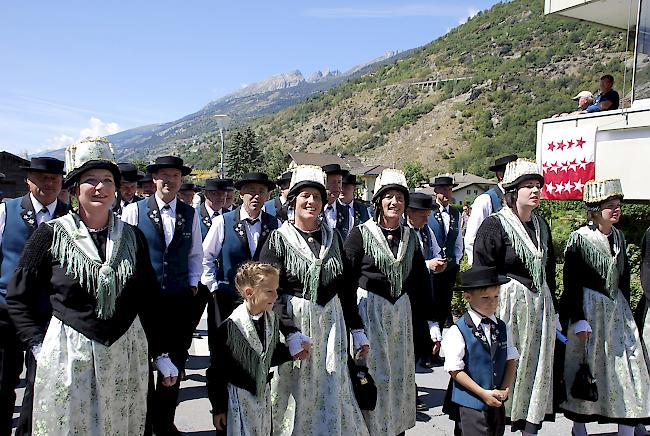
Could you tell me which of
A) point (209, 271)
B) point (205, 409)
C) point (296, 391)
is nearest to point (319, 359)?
point (296, 391)

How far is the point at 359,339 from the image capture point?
3.94 meters

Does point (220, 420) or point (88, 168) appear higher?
point (88, 168)

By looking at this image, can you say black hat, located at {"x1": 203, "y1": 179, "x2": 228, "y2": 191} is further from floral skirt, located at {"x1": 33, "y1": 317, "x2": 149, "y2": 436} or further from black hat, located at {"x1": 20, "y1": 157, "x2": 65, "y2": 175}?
floral skirt, located at {"x1": 33, "y1": 317, "x2": 149, "y2": 436}

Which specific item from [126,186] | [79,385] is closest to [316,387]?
[79,385]

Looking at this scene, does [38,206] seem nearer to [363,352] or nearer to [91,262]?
[91,262]

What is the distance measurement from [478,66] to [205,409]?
10914 cm

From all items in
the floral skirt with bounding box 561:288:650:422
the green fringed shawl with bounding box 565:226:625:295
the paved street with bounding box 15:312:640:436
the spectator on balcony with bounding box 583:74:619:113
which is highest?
the spectator on balcony with bounding box 583:74:619:113

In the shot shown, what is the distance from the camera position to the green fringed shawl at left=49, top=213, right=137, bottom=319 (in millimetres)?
3012

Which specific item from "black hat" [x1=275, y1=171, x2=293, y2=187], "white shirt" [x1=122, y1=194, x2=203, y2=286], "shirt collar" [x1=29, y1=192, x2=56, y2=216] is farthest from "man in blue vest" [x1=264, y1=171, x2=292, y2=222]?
"shirt collar" [x1=29, y1=192, x2=56, y2=216]

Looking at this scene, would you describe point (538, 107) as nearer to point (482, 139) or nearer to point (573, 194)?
point (482, 139)

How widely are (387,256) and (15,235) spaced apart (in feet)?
8.87

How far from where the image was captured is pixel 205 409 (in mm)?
5621

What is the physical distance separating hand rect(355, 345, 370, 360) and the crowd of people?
20mm

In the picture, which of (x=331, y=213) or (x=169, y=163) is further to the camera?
(x=331, y=213)
